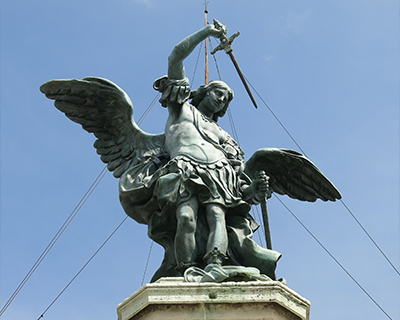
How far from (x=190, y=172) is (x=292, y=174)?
1.74 meters

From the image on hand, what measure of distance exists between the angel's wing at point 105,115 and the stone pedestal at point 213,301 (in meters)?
2.42

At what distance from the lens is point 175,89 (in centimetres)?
862

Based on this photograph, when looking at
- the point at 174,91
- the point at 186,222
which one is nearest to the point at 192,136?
the point at 174,91

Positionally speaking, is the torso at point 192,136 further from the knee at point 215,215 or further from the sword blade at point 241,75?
the sword blade at point 241,75

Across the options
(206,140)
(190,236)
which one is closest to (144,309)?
(190,236)

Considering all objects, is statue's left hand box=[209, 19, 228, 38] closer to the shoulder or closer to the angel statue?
the angel statue

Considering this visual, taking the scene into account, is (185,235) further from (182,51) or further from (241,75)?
(241,75)

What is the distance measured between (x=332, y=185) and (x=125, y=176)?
2691 millimetres

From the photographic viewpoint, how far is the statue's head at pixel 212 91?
9.16 metres

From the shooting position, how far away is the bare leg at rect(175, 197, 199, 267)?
301 inches

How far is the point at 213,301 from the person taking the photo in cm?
681

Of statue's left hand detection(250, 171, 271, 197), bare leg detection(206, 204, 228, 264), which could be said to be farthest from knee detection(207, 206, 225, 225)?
statue's left hand detection(250, 171, 271, 197)

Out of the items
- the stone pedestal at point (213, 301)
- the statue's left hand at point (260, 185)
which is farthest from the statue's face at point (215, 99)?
the stone pedestal at point (213, 301)

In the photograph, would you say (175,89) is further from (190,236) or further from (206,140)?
(190,236)
